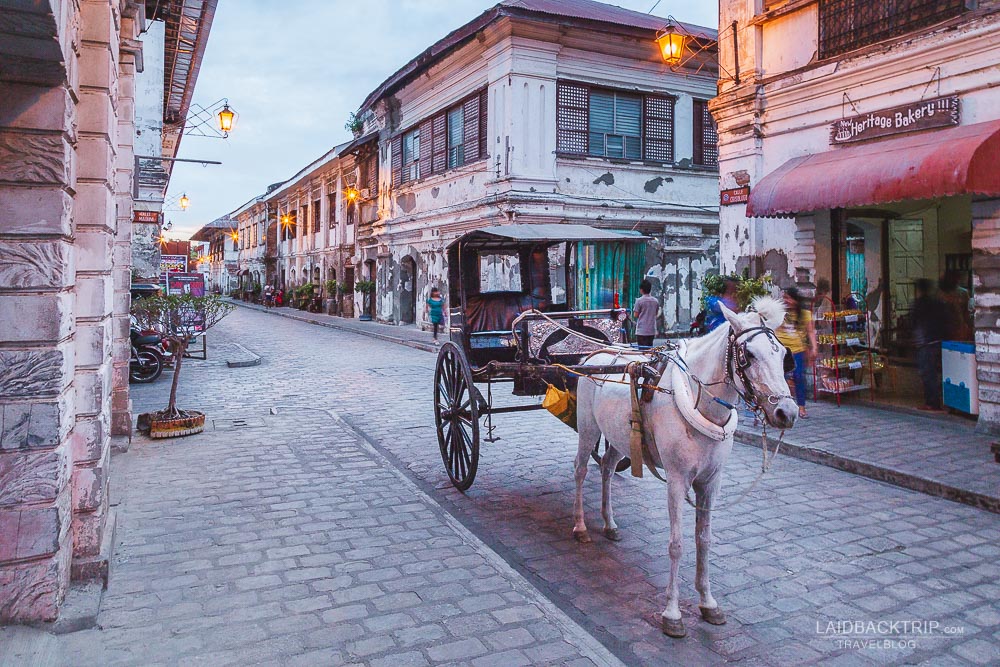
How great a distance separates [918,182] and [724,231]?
4.50 metres

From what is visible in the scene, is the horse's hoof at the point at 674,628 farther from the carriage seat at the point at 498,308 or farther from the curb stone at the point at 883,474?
the carriage seat at the point at 498,308

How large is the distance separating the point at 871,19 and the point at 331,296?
27.4 metres

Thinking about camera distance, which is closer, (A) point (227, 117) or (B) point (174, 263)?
(A) point (227, 117)

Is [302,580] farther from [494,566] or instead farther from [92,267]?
[92,267]

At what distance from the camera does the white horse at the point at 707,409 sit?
3.52 m

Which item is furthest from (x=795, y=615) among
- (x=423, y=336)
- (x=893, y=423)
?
(x=423, y=336)

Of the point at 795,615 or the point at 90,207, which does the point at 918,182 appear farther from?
the point at 90,207

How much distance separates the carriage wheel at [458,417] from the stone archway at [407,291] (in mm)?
18013

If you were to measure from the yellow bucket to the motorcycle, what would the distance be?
34.1 feet

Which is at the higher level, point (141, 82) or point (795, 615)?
point (141, 82)

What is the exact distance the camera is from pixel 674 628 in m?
3.67

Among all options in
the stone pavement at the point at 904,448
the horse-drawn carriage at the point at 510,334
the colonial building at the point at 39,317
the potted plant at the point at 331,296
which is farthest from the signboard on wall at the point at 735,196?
the potted plant at the point at 331,296

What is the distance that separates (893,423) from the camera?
8.64 metres

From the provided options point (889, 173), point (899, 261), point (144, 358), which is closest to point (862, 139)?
point (889, 173)
